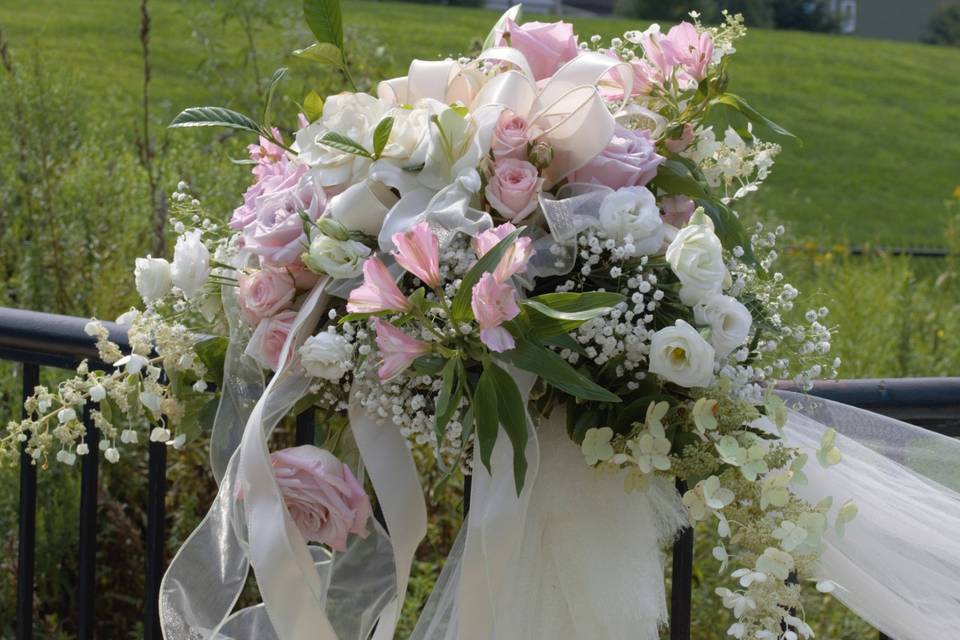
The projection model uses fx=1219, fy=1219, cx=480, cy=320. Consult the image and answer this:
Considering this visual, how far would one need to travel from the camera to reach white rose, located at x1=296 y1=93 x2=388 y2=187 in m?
1.46

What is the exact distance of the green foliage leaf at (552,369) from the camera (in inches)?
50.2

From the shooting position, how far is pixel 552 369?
1.28m

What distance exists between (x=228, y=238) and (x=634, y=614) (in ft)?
2.41

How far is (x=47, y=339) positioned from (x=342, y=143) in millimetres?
824

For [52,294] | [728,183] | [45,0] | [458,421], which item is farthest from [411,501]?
[45,0]

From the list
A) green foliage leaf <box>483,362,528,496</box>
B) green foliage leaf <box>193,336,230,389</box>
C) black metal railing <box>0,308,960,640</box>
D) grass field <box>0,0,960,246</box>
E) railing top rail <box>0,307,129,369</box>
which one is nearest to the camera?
green foliage leaf <box>483,362,528,496</box>

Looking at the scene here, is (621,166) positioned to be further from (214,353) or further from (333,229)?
(214,353)

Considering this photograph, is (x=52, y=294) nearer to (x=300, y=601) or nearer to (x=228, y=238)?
(x=228, y=238)

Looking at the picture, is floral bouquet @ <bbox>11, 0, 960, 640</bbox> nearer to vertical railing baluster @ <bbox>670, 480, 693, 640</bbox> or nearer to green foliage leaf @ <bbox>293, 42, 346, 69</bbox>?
green foliage leaf @ <bbox>293, 42, 346, 69</bbox>

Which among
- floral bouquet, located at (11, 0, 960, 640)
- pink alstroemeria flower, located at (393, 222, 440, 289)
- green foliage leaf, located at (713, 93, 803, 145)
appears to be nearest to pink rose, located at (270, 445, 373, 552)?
floral bouquet, located at (11, 0, 960, 640)

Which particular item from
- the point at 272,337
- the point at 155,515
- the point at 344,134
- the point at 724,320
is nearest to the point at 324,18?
the point at 344,134

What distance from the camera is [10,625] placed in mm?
3398

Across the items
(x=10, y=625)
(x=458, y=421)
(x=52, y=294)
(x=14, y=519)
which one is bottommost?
(x=10, y=625)

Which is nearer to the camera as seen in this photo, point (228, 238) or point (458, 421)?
point (458, 421)
